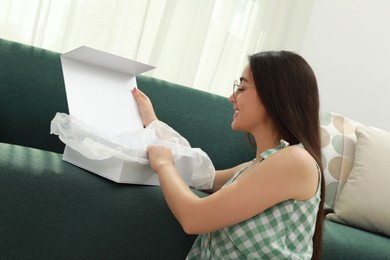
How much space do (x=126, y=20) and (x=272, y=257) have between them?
1544 millimetres

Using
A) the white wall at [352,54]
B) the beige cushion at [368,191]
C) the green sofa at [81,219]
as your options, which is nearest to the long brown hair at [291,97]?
the green sofa at [81,219]

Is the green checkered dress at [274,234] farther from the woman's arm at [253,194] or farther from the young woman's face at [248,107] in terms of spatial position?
the young woman's face at [248,107]

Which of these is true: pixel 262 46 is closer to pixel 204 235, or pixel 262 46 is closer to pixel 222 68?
pixel 222 68

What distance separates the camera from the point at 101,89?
1.27m

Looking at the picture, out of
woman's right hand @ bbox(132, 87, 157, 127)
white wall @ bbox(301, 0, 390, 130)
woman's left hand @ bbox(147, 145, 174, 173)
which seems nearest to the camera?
woman's left hand @ bbox(147, 145, 174, 173)

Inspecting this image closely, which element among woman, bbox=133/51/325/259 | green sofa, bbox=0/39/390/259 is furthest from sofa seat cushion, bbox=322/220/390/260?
woman, bbox=133/51/325/259

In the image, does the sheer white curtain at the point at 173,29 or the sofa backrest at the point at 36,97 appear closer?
the sofa backrest at the point at 36,97

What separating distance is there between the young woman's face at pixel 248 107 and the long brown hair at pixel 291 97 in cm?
3

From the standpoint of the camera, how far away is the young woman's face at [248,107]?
3.89 feet

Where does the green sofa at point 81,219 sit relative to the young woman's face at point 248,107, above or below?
below

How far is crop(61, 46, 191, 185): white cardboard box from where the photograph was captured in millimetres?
1124

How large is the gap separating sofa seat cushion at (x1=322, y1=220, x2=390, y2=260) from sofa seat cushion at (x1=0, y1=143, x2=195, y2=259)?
507mm

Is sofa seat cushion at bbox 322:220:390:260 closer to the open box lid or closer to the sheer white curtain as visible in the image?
the open box lid


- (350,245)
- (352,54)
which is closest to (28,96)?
(350,245)
